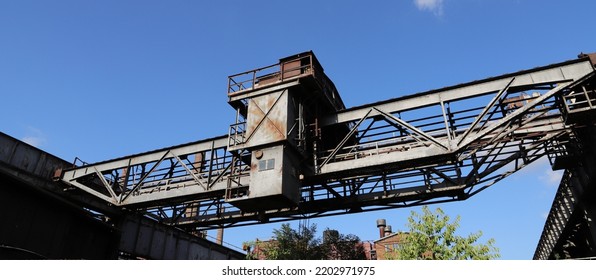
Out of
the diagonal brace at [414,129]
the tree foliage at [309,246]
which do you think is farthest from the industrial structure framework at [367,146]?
the tree foliage at [309,246]

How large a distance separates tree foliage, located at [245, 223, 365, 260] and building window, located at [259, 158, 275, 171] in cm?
1853

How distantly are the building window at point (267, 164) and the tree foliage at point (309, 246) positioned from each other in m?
18.5

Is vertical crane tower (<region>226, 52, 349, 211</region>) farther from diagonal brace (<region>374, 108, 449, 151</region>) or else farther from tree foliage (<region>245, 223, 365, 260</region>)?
tree foliage (<region>245, 223, 365, 260</region>)

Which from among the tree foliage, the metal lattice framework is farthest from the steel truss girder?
the tree foliage

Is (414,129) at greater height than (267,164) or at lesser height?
greater

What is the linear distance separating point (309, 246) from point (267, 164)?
1935 centimetres

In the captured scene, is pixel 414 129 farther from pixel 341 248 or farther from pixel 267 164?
pixel 341 248

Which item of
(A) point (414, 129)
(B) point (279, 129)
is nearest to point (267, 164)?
(B) point (279, 129)

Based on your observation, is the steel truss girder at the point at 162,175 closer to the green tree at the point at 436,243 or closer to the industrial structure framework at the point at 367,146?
the industrial structure framework at the point at 367,146

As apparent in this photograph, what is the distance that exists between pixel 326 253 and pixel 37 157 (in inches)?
802

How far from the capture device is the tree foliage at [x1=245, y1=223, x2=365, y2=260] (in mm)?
29922

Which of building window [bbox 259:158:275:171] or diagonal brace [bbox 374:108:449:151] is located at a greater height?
diagonal brace [bbox 374:108:449:151]

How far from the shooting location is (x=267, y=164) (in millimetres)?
12727

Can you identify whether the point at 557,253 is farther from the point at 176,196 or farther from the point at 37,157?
the point at 37,157
